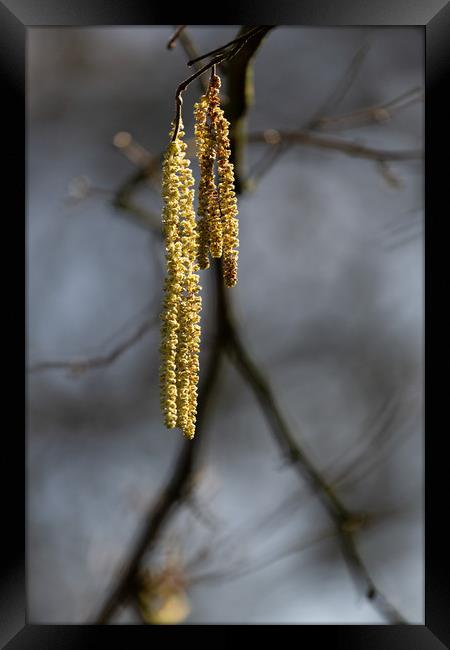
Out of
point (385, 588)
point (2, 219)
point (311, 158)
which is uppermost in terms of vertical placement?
point (311, 158)

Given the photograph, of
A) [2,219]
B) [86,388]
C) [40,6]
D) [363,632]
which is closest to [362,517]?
[363,632]

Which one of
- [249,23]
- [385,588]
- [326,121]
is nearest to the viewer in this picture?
[249,23]

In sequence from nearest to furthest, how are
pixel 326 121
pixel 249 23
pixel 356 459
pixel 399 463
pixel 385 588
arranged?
pixel 249 23 < pixel 326 121 < pixel 356 459 < pixel 385 588 < pixel 399 463

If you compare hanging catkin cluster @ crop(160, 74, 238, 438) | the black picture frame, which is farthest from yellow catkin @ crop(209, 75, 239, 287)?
the black picture frame

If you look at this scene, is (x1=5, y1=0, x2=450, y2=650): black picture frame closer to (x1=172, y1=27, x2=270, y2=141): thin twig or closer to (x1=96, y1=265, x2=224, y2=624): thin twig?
(x1=172, y1=27, x2=270, y2=141): thin twig

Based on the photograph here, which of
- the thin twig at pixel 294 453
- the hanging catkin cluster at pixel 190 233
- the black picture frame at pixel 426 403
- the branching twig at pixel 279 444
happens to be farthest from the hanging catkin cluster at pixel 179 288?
the thin twig at pixel 294 453

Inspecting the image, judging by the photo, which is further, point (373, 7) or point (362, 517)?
point (362, 517)

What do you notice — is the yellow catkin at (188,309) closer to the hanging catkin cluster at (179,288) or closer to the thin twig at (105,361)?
the hanging catkin cluster at (179,288)

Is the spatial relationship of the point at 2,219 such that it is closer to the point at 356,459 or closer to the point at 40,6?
the point at 40,6
